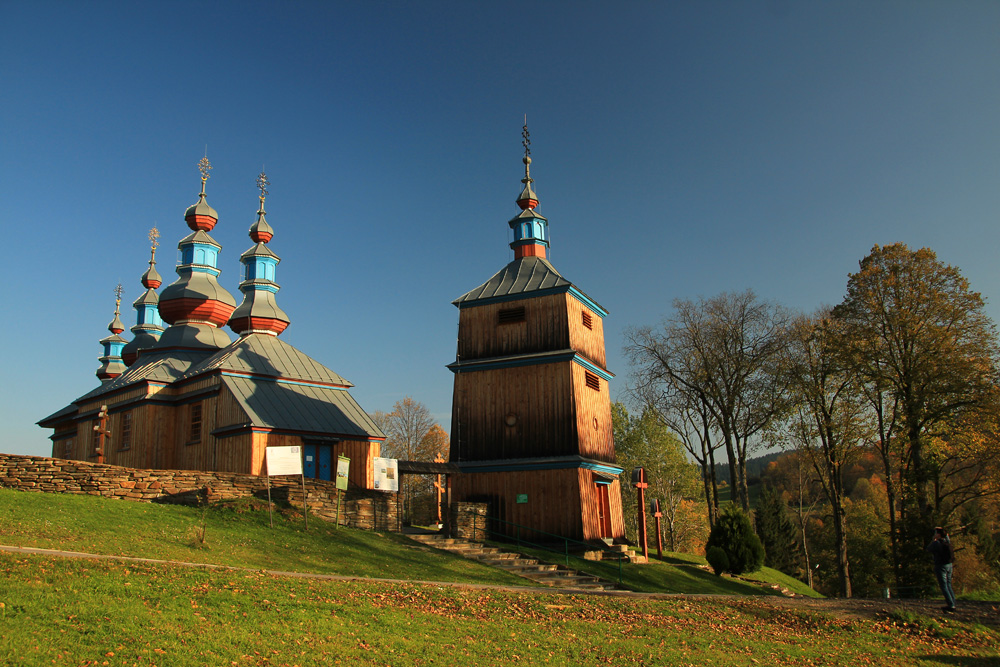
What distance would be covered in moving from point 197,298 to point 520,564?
22573 mm

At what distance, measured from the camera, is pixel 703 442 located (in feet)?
130

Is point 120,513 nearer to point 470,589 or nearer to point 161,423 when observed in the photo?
point 470,589

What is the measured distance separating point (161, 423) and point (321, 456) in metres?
7.45

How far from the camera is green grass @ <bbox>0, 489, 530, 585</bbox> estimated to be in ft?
49.2

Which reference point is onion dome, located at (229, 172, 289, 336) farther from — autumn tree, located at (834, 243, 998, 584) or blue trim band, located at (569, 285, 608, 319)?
autumn tree, located at (834, 243, 998, 584)

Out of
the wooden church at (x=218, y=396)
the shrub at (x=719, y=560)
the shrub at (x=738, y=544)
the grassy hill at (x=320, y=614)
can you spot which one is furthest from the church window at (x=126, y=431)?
the shrub at (x=738, y=544)

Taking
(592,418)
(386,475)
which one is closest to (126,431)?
(386,475)

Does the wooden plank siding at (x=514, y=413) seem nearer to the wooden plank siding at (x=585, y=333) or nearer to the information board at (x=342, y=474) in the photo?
the wooden plank siding at (x=585, y=333)

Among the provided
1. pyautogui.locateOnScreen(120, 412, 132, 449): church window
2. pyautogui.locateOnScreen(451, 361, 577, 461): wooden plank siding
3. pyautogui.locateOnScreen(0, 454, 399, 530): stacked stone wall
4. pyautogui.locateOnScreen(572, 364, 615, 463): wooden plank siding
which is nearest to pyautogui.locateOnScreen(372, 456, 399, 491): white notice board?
pyautogui.locateOnScreen(0, 454, 399, 530): stacked stone wall

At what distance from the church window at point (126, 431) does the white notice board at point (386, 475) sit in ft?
45.3

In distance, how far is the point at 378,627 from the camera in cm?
1195

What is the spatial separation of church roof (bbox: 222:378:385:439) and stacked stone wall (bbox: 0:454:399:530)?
5617 mm

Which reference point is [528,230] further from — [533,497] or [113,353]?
[113,353]

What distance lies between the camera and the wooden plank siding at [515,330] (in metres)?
29.1
